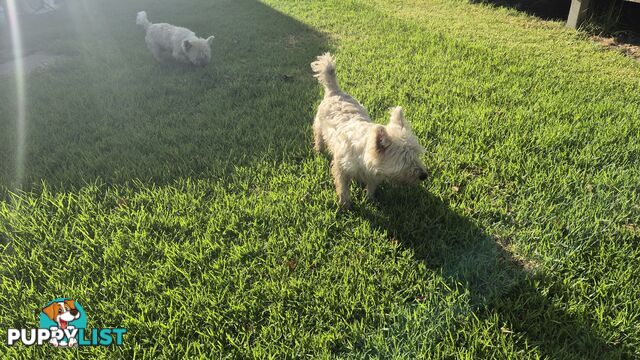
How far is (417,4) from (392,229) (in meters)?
9.48

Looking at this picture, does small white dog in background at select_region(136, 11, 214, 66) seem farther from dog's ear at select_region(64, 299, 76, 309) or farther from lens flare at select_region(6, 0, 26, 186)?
dog's ear at select_region(64, 299, 76, 309)

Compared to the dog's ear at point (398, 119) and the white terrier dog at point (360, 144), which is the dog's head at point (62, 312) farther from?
the dog's ear at point (398, 119)

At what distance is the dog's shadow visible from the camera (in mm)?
2354

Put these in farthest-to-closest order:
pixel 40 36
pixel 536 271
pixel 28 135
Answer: pixel 40 36 → pixel 28 135 → pixel 536 271

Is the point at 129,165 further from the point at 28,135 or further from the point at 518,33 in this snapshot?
the point at 518,33

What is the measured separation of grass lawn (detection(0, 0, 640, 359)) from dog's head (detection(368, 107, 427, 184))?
0.54 m

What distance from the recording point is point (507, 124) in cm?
450

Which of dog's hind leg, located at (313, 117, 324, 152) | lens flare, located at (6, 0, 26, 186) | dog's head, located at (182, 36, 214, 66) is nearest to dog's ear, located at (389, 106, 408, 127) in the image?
dog's hind leg, located at (313, 117, 324, 152)

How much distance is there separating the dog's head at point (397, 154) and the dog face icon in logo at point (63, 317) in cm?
259

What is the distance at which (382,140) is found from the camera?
290 cm

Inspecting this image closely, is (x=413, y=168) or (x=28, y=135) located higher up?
(x=413, y=168)

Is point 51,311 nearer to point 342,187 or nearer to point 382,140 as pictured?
point 342,187

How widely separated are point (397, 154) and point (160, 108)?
4390 millimetres

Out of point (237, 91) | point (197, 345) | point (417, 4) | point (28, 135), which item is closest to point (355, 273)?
point (197, 345)
